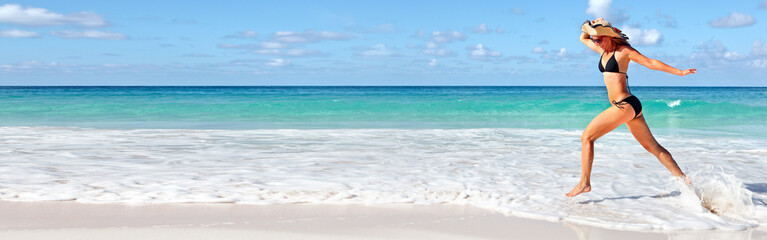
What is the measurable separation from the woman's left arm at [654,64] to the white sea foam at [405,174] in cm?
100

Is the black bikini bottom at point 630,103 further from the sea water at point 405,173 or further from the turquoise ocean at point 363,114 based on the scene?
the turquoise ocean at point 363,114

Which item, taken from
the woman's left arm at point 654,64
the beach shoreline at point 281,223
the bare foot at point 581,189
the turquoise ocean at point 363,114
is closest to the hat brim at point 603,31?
the woman's left arm at point 654,64

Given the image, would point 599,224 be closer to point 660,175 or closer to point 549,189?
point 549,189

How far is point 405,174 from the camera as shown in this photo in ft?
20.9

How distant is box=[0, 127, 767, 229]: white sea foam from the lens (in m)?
4.75

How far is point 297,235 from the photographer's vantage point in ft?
12.6

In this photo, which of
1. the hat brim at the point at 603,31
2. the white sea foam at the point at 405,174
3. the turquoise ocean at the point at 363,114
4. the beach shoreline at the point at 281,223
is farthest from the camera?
the turquoise ocean at the point at 363,114

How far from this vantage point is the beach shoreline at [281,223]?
12.7 ft

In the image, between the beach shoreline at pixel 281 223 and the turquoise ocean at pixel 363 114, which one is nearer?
the beach shoreline at pixel 281 223

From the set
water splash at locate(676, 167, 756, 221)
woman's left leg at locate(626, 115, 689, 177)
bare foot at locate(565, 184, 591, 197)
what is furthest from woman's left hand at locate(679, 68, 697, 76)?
bare foot at locate(565, 184, 591, 197)

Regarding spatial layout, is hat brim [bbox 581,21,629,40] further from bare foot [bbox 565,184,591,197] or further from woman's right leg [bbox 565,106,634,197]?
bare foot [bbox 565,184,591,197]

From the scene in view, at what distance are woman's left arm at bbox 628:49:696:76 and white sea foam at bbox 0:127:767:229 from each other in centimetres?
100

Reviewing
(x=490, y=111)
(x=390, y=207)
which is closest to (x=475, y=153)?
(x=390, y=207)

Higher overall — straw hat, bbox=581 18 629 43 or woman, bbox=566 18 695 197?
straw hat, bbox=581 18 629 43
